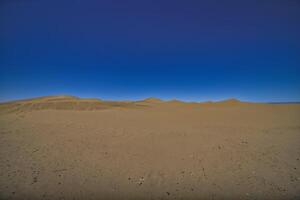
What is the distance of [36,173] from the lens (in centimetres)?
311

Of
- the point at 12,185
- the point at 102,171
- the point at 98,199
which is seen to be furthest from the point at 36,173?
the point at 98,199

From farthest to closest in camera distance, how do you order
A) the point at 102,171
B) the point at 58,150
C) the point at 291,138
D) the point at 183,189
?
the point at 291,138 → the point at 58,150 → the point at 102,171 → the point at 183,189

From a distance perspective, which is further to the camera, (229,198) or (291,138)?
(291,138)

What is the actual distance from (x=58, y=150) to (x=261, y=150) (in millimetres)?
7110

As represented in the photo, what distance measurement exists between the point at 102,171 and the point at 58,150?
86.5 inches

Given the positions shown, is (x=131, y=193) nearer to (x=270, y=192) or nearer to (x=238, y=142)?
(x=270, y=192)

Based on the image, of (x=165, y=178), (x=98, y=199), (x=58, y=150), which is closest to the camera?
(x=98, y=199)

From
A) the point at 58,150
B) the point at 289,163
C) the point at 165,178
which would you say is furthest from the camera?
the point at 58,150

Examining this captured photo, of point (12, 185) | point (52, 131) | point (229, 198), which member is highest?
point (52, 131)

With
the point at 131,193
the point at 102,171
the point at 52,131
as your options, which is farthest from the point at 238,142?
the point at 52,131

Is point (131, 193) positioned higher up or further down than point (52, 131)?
further down

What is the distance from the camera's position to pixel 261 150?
4531 millimetres

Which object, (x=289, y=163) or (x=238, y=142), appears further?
(x=238, y=142)

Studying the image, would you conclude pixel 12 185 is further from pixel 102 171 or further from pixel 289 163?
pixel 289 163
